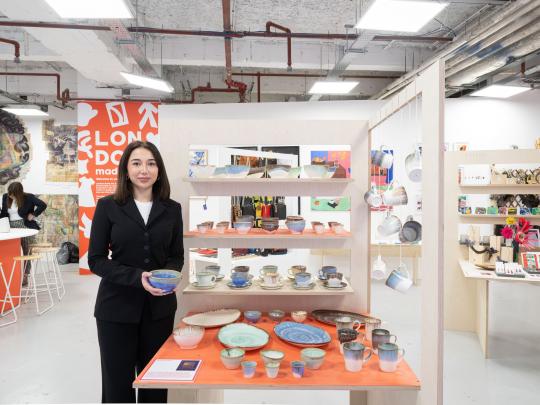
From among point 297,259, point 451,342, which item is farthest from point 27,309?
point 451,342

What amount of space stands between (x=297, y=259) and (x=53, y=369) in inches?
104

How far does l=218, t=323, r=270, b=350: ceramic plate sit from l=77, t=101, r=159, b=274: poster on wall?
18.7 feet

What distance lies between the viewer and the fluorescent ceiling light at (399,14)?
10.8 feet

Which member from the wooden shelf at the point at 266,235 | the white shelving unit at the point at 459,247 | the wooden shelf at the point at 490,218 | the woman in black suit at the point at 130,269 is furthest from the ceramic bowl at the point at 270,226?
the wooden shelf at the point at 490,218

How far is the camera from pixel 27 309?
5.42 m

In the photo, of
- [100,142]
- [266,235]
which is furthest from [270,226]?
[100,142]

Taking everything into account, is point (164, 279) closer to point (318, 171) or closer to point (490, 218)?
point (318, 171)

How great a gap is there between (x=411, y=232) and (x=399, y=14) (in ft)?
7.97

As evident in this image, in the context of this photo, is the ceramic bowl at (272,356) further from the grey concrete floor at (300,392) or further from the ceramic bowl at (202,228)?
the grey concrete floor at (300,392)

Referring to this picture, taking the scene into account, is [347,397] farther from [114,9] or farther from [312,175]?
[114,9]

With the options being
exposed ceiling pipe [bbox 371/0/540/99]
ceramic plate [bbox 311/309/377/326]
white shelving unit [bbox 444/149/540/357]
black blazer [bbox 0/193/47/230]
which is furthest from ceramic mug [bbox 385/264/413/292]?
black blazer [bbox 0/193/47/230]

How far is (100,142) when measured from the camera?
7.36 metres

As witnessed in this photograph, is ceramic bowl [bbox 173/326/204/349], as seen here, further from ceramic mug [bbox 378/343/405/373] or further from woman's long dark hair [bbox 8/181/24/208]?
woman's long dark hair [bbox 8/181/24/208]

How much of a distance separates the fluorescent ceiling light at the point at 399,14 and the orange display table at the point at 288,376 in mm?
Result: 2699
